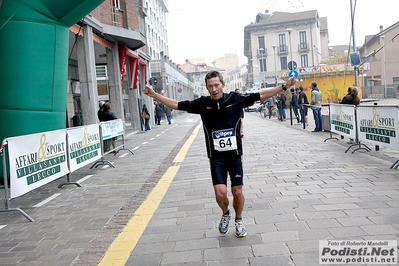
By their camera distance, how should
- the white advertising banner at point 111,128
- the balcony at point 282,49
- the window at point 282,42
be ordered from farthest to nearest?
1. the balcony at point 282,49
2. the window at point 282,42
3. the white advertising banner at point 111,128

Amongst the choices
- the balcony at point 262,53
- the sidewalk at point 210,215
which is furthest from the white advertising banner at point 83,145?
the balcony at point 262,53

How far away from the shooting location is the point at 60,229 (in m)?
5.55

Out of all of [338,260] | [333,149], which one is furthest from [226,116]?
[333,149]

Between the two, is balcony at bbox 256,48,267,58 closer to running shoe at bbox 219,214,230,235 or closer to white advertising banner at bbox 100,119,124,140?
white advertising banner at bbox 100,119,124,140

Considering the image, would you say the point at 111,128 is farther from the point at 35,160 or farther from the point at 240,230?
the point at 240,230

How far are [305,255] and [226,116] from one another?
1.60m

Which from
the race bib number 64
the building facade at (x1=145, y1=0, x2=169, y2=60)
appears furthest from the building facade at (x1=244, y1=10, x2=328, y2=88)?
the race bib number 64

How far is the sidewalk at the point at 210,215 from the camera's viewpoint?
14.0 feet

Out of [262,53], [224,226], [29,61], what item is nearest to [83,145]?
[29,61]

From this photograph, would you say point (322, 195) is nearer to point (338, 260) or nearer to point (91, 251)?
point (338, 260)

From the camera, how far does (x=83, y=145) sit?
9.72m

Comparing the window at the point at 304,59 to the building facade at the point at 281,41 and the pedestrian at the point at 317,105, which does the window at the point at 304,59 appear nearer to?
the building facade at the point at 281,41

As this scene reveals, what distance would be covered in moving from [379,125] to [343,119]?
2.73 meters

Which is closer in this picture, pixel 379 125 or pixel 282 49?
pixel 379 125
